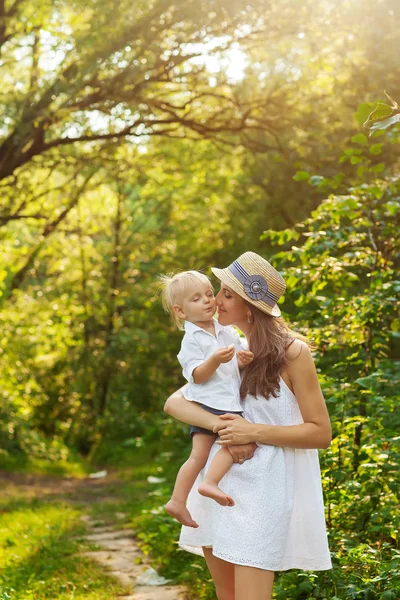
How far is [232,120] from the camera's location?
36.0ft

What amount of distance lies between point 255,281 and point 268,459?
0.65 m

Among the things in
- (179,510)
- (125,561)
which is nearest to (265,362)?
(179,510)

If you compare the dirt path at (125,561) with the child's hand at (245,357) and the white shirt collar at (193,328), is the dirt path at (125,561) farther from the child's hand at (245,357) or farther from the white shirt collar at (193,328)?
the child's hand at (245,357)

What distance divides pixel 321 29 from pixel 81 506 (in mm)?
6118

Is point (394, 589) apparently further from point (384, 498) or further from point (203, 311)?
point (203, 311)

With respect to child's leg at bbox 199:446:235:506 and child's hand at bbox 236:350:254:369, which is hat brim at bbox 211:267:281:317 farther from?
child's leg at bbox 199:446:235:506

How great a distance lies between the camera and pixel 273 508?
2879 millimetres

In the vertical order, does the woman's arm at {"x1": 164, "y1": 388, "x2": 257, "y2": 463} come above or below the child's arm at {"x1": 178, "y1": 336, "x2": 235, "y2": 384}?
below

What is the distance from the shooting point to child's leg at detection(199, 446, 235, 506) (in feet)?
9.31

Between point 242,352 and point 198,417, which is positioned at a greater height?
point 242,352

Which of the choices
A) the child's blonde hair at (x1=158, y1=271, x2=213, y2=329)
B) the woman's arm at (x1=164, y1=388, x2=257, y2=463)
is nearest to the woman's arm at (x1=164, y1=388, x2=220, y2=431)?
the woman's arm at (x1=164, y1=388, x2=257, y2=463)

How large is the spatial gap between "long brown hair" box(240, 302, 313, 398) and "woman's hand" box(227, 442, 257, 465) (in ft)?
0.64

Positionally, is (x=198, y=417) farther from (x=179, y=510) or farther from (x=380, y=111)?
(x=380, y=111)

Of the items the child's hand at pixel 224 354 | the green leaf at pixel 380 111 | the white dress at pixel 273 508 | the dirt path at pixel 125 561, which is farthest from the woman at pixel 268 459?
the dirt path at pixel 125 561
